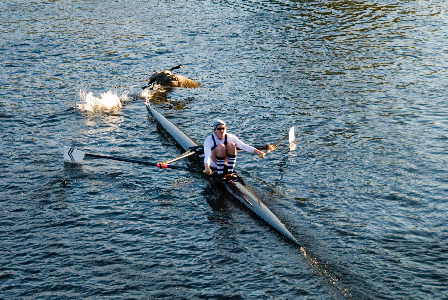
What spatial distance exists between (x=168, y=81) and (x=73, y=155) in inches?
415

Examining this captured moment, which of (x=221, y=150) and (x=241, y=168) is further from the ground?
(x=221, y=150)

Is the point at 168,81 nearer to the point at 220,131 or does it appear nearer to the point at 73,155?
the point at 73,155

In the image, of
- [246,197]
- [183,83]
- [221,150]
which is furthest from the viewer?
[183,83]

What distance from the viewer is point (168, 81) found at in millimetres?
31641

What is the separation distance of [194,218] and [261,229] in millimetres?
2299

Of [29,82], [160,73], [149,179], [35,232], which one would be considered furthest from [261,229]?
[29,82]

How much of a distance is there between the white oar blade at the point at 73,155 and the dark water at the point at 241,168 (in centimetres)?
36

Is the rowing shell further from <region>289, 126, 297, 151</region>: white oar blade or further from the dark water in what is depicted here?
<region>289, 126, 297, 151</region>: white oar blade

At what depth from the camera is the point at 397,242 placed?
16875 millimetres

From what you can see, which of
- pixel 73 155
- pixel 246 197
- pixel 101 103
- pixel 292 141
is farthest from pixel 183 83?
pixel 246 197

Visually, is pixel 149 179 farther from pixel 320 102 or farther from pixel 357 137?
pixel 320 102

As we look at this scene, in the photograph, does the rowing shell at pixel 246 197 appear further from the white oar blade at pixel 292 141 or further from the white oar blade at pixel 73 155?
the white oar blade at pixel 73 155

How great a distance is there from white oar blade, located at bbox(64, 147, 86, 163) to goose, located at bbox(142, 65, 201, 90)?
10026 mm

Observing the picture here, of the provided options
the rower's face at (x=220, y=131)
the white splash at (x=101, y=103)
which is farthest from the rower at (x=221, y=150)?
the white splash at (x=101, y=103)
